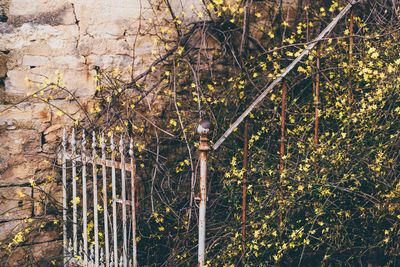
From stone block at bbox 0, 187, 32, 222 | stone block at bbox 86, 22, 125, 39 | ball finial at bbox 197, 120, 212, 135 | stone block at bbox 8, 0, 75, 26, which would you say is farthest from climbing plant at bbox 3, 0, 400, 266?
ball finial at bbox 197, 120, 212, 135

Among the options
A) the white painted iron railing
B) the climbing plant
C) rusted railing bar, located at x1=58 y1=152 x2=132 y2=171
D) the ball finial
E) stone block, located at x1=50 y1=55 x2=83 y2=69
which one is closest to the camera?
the ball finial

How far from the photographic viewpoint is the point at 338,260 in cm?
253

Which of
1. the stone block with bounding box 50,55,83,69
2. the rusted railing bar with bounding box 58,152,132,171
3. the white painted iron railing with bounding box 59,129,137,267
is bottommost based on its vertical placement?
the white painted iron railing with bounding box 59,129,137,267

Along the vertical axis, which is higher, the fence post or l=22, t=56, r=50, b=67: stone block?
l=22, t=56, r=50, b=67: stone block

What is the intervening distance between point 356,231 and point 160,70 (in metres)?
1.97

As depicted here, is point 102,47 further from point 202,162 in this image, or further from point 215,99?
point 202,162

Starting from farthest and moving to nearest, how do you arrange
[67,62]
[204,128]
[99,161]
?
[67,62], [99,161], [204,128]

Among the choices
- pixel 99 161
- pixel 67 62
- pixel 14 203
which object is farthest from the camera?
pixel 67 62

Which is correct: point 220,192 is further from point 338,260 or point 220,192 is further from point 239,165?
point 338,260

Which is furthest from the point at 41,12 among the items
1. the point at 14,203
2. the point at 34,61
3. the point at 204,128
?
the point at 204,128

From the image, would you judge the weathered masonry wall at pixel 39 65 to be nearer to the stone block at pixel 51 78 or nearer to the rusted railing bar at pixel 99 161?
the stone block at pixel 51 78

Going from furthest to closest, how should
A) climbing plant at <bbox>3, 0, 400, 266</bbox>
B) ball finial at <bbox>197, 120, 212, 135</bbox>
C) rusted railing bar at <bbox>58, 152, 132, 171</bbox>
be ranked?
climbing plant at <bbox>3, 0, 400, 266</bbox> → rusted railing bar at <bbox>58, 152, 132, 171</bbox> → ball finial at <bbox>197, 120, 212, 135</bbox>

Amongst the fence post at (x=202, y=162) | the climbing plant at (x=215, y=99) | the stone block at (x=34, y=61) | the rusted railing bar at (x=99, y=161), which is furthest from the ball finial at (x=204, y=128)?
the stone block at (x=34, y=61)

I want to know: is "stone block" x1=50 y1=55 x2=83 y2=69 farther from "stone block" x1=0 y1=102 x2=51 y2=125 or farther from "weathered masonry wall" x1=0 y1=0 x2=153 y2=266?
"stone block" x1=0 y1=102 x2=51 y2=125
